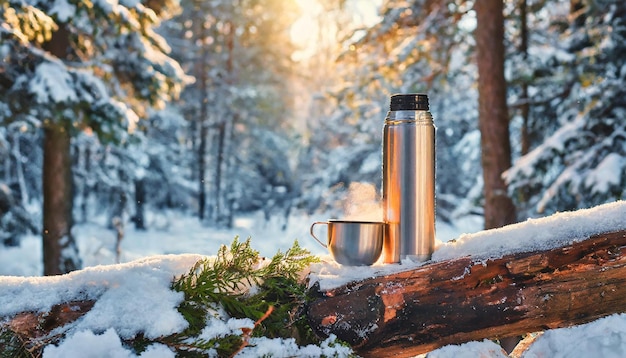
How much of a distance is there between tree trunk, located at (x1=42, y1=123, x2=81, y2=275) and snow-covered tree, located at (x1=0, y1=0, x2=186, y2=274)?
2 centimetres

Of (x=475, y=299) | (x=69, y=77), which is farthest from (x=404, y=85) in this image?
(x=475, y=299)

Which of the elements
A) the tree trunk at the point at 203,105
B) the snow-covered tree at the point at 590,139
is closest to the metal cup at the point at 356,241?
the snow-covered tree at the point at 590,139

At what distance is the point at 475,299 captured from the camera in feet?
7.03

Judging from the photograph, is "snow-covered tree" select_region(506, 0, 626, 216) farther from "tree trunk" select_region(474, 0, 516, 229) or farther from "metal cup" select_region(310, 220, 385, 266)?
"metal cup" select_region(310, 220, 385, 266)

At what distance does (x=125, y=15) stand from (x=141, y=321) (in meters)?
6.27

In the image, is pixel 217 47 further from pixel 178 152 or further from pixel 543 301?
pixel 543 301

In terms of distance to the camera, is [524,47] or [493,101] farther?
[524,47]

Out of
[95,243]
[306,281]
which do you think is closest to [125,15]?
[306,281]

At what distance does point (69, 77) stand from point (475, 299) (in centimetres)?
694

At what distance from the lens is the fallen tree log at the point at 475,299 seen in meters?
2.09

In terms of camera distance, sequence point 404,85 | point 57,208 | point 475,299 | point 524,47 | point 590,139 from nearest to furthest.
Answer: point 475,299 < point 590,139 < point 57,208 < point 524,47 < point 404,85

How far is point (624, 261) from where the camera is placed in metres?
2.19

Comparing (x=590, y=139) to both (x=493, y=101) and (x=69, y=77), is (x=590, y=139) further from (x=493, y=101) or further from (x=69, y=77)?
(x=69, y=77)

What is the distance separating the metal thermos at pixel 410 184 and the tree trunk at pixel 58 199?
315 inches
